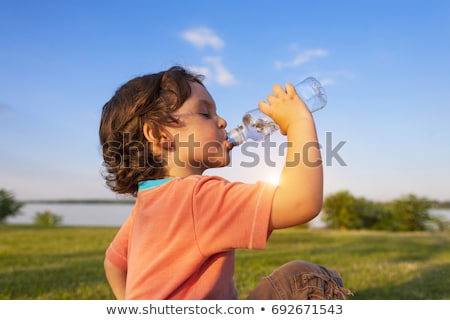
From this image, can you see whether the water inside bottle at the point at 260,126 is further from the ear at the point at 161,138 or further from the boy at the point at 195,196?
the ear at the point at 161,138

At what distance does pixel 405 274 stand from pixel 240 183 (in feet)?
10.5

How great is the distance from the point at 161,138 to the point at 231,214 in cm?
49

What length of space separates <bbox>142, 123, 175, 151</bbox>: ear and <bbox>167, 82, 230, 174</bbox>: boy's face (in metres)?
0.02

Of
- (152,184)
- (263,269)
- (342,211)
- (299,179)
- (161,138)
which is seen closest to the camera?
(299,179)

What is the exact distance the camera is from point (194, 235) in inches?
53.8

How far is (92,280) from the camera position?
362 cm

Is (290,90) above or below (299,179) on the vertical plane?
above

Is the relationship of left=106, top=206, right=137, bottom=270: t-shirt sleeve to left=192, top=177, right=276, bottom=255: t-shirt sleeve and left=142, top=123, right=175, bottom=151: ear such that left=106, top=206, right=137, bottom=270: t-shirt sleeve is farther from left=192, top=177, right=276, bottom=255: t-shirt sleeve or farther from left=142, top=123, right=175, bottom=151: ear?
left=192, top=177, right=276, bottom=255: t-shirt sleeve

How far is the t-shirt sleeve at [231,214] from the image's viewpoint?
4.27 feet

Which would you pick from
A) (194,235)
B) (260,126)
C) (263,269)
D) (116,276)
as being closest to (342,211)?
(263,269)

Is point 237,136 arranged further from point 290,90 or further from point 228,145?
point 290,90

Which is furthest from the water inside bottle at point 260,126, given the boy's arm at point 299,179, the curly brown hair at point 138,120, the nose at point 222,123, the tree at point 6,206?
the tree at point 6,206

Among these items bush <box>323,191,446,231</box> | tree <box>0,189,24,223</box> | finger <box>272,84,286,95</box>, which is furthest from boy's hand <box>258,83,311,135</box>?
tree <box>0,189,24,223</box>
